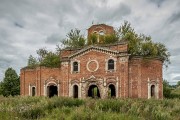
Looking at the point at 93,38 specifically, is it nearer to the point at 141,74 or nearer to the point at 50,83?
the point at 50,83

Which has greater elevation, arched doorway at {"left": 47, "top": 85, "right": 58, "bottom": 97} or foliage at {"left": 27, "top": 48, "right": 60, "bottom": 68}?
foliage at {"left": 27, "top": 48, "right": 60, "bottom": 68}

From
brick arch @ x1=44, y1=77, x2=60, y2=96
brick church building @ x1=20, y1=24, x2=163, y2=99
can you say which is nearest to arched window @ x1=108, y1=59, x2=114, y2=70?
brick church building @ x1=20, y1=24, x2=163, y2=99

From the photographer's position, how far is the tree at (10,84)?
2035 inches

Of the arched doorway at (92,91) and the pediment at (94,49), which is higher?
the pediment at (94,49)

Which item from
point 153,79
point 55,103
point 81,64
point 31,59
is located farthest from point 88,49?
point 31,59

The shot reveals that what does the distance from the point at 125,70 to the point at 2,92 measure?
30374 mm

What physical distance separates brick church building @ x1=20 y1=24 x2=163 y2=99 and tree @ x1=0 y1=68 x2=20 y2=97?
1716 cm

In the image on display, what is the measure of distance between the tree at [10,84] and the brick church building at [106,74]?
56.3 ft

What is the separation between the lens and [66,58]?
3531cm

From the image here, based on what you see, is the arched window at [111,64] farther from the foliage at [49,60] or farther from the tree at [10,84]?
the tree at [10,84]

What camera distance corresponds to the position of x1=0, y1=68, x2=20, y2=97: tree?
2035 inches

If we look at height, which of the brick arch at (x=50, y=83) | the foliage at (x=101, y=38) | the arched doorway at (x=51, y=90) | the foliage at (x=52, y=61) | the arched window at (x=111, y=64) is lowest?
the arched doorway at (x=51, y=90)

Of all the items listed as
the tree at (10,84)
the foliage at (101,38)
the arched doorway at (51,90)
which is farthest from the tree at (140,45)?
the tree at (10,84)

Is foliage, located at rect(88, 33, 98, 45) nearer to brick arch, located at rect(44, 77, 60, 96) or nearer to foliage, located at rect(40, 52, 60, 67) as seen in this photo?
foliage, located at rect(40, 52, 60, 67)
